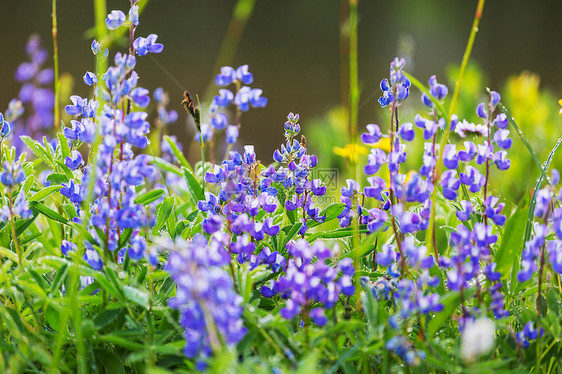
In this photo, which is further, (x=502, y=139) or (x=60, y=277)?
(x=502, y=139)

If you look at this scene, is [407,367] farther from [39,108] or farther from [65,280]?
[39,108]

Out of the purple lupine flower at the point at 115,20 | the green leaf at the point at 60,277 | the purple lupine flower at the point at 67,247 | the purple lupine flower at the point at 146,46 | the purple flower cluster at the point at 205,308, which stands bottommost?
the purple flower cluster at the point at 205,308

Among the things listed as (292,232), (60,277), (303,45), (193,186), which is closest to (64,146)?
(193,186)

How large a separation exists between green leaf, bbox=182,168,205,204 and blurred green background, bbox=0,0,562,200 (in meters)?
2.64

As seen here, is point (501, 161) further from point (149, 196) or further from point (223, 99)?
point (149, 196)

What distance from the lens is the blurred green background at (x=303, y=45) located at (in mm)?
6613

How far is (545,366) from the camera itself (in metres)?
1.21

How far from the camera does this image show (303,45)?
8672 millimetres

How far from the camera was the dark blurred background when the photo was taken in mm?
6719

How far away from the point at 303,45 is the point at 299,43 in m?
0.10

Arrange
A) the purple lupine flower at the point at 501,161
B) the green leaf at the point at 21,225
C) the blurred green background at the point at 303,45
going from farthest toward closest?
the blurred green background at the point at 303,45 → the green leaf at the point at 21,225 → the purple lupine flower at the point at 501,161

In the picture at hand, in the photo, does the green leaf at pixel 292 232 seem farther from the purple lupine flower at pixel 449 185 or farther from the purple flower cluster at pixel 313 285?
the purple lupine flower at pixel 449 185

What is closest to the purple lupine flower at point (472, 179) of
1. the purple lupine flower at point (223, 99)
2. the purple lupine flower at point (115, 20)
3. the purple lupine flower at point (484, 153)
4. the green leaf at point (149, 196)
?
the purple lupine flower at point (484, 153)

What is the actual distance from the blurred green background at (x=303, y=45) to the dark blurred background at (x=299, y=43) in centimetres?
2
